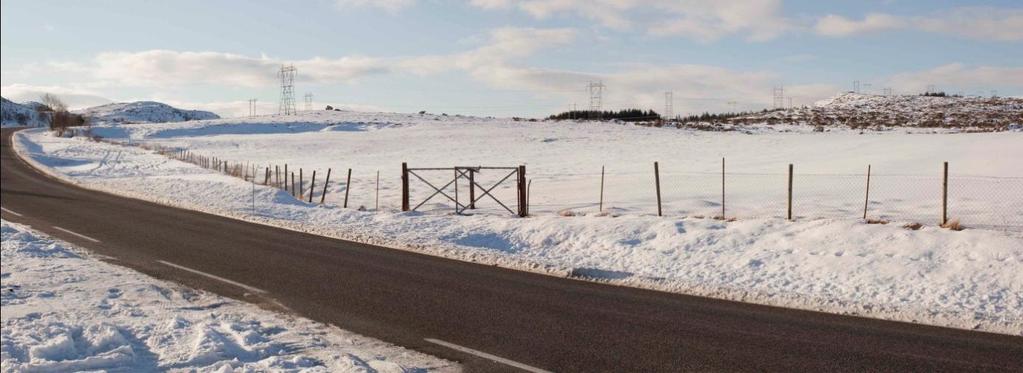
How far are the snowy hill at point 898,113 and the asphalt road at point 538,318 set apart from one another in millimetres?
67715

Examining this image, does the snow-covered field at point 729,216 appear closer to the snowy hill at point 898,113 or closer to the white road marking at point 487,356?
the white road marking at point 487,356

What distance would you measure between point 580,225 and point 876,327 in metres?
9.96

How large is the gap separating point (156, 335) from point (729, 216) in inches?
672

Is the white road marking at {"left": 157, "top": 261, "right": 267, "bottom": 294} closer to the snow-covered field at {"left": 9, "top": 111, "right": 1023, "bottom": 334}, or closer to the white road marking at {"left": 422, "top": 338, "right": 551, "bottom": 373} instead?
the white road marking at {"left": 422, "top": 338, "right": 551, "bottom": 373}

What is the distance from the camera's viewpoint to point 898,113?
97.9 m

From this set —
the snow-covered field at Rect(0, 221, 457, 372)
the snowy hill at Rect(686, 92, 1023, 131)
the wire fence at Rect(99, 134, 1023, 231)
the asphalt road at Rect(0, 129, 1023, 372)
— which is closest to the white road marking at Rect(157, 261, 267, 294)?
the asphalt road at Rect(0, 129, 1023, 372)

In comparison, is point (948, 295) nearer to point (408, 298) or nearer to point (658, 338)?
point (658, 338)

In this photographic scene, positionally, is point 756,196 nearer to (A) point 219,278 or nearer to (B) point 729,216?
(B) point 729,216

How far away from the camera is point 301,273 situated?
563 inches

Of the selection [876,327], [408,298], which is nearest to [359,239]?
[408,298]

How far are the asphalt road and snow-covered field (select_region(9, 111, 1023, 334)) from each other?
1.26 meters

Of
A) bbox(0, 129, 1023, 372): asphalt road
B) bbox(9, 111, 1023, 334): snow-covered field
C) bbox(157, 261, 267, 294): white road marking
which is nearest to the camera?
bbox(0, 129, 1023, 372): asphalt road

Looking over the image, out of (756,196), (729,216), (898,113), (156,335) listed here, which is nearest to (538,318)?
(156,335)

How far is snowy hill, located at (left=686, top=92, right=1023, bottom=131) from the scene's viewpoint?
7894 cm
